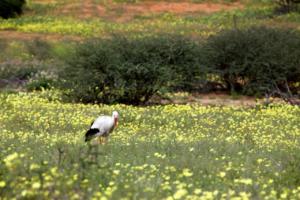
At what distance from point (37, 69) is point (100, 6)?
2330 centimetres

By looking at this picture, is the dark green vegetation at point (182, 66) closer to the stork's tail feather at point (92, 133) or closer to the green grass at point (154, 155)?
the green grass at point (154, 155)

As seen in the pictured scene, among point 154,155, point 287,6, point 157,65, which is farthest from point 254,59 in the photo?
point 287,6

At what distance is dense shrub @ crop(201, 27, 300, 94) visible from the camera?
25406 millimetres

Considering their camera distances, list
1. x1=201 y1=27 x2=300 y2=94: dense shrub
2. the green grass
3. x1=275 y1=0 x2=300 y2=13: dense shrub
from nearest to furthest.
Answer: the green grass
x1=201 y1=27 x2=300 y2=94: dense shrub
x1=275 y1=0 x2=300 y2=13: dense shrub

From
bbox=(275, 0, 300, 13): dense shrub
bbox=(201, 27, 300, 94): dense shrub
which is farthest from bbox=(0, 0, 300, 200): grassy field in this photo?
bbox=(275, 0, 300, 13): dense shrub

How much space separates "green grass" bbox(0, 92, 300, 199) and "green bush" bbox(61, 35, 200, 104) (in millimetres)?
2905

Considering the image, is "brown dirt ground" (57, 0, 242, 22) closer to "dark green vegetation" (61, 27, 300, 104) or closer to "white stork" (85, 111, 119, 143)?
"dark green vegetation" (61, 27, 300, 104)

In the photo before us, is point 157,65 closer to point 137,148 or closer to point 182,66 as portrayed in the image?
point 182,66

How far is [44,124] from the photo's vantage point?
573 inches

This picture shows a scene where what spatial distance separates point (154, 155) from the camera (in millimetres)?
8570

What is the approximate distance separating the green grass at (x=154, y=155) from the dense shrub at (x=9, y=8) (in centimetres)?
2897

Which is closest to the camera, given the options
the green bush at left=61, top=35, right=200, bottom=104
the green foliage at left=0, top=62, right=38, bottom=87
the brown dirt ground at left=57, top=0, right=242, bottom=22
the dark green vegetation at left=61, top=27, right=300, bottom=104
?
the green bush at left=61, top=35, right=200, bottom=104

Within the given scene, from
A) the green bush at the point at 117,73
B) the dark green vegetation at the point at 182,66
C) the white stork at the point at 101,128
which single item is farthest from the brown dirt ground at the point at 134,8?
the white stork at the point at 101,128

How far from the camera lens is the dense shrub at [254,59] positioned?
25406 mm
